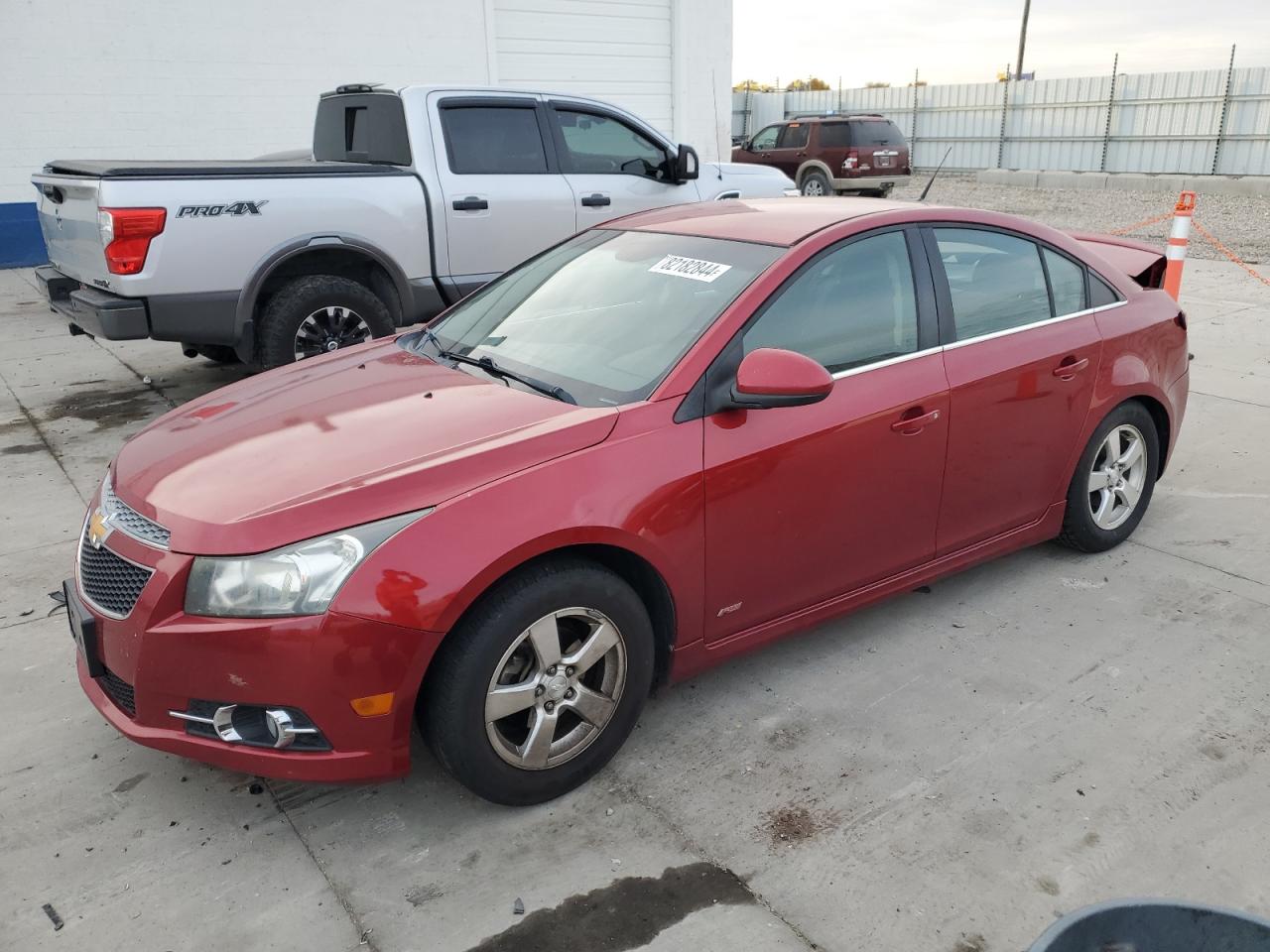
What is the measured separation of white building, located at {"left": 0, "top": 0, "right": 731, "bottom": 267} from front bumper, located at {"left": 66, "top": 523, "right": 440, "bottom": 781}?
11.9 meters

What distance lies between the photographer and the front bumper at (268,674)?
2.54m

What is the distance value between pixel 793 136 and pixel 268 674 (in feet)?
67.8

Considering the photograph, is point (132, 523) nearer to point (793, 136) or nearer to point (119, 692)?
point (119, 692)

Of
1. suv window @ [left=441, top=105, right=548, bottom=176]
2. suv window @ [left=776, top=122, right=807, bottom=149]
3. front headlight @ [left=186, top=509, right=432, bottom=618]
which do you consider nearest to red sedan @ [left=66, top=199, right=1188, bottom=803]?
front headlight @ [left=186, top=509, right=432, bottom=618]

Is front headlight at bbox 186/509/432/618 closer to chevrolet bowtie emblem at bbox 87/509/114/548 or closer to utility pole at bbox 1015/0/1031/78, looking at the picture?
chevrolet bowtie emblem at bbox 87/509/114/548

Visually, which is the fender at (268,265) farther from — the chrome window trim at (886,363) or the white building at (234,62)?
the white building at (234,62)

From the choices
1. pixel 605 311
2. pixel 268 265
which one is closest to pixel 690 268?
pixel 605 311

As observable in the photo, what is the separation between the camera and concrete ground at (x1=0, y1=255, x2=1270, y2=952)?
2574 mm

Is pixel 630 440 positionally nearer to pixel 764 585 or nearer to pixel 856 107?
pixel 764 585

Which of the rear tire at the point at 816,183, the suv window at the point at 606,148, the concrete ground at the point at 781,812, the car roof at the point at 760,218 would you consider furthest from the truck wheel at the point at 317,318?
the rear tire at the point at 816,183

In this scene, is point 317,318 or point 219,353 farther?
point 219,353

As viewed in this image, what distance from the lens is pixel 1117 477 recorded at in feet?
14.9

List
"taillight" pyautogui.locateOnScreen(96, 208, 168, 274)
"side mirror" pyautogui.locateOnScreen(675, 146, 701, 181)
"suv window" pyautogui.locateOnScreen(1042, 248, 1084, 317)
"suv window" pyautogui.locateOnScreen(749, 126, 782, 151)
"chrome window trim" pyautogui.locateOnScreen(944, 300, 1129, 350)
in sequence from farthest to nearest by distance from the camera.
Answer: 1. "suv window" pyautogui.locateOnScreen(749, 126, 782, 151)
2. "side mirror" pyautogui.locateOnScreen(675, 146, 701, 181)
3. "taillight" pyautogui.locateOnScreen(96, 208, 168, 274)
4. "suv window" pyautogui.locateOnScreen(1042, 248, 1084, 317)
5. "chrome window trim" pyautogui.locateOnScreen(944, 300, 1129, 350)

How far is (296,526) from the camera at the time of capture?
8.53 feet
